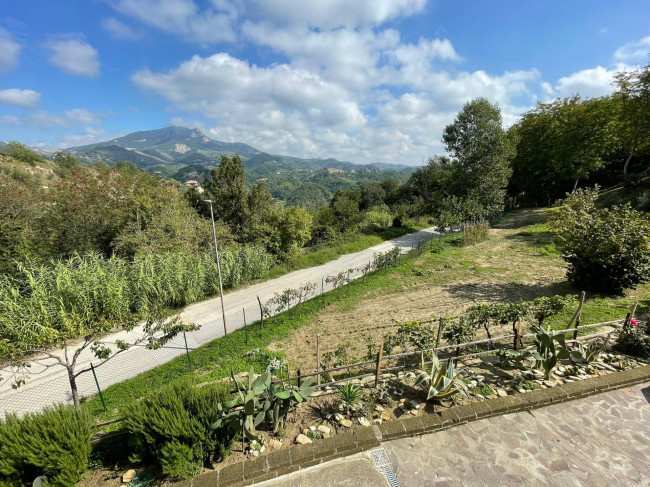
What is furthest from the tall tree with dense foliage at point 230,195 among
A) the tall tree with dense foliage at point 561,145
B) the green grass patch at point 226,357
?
the tall tree with dense foliage at point 561,145

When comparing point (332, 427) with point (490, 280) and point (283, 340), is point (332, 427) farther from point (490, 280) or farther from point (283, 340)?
point (490, 280)

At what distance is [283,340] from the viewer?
8.80m

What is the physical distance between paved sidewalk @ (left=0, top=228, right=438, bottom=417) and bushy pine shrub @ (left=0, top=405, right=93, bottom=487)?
9.54ft

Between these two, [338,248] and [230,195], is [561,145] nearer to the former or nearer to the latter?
[338,248]

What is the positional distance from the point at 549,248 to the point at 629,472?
14.7 meters

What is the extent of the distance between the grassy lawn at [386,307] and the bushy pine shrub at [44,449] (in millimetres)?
1377

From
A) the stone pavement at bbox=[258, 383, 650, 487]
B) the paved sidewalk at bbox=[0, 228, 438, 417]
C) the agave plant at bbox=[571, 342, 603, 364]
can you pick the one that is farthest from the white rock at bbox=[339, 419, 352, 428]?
the paved sidewalk at bbox=[0, 228, 438, 417]

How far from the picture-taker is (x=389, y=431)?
3779mm

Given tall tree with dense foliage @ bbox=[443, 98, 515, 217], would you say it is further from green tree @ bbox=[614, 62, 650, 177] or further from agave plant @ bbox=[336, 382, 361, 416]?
agave plant @ bbox=[336, 382, 361, 416]

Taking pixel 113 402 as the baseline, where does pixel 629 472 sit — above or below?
above

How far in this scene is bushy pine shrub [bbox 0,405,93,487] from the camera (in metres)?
2.84

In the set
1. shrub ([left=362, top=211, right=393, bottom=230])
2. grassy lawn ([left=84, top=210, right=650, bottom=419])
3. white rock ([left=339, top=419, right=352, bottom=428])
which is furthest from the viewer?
shrub ([left=362, top=211, right=393, bottom=230])

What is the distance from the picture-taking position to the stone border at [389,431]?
3.26 m

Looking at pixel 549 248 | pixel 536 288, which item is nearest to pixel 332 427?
pixel 536 288
